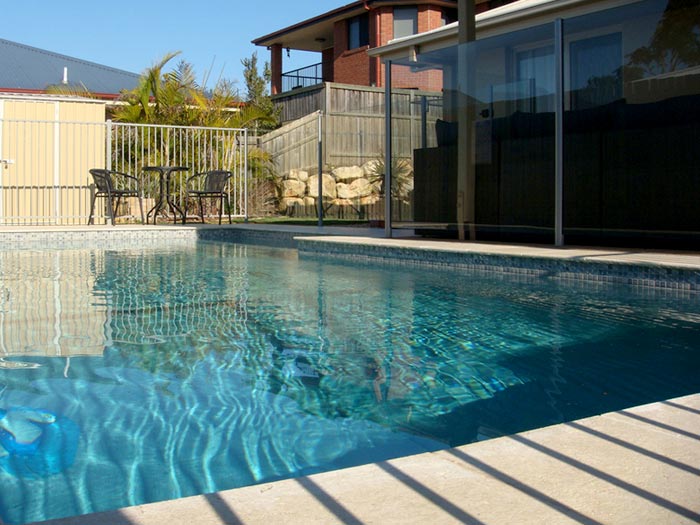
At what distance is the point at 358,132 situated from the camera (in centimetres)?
1013

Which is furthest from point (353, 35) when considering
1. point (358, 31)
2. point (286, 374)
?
point (286, 374)

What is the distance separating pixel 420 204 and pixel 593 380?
5.58 metres

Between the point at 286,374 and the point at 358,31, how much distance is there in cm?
2217

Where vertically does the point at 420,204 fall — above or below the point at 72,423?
above

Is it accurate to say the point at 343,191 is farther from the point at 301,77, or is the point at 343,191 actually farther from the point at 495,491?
the point at 301,77

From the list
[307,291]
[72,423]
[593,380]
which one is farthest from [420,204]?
[72,423]

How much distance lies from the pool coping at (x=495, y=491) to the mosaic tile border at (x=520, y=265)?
356 centimetres

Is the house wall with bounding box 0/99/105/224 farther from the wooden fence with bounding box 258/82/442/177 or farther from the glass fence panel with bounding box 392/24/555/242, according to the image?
the glass fence panel with bounding box 392/24/555/242

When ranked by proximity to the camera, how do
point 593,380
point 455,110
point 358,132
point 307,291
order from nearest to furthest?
point 593,380
point 307,291
point 455,110
point 358,132

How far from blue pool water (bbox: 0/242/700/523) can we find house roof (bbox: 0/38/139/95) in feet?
95.4

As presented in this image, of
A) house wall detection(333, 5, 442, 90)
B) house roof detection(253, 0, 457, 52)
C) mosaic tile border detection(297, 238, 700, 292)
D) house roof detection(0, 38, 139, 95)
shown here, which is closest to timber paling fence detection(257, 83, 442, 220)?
mosaic tile border detection(297, 238, 700, 292)

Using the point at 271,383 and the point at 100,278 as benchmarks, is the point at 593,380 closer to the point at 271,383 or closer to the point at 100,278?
the point at 271,383

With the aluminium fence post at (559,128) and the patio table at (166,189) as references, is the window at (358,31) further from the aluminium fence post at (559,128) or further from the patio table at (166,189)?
the aluminium fence post at (559,128)

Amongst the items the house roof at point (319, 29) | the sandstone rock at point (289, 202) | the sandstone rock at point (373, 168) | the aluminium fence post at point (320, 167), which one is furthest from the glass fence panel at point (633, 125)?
the house roof at point (319, 29)
